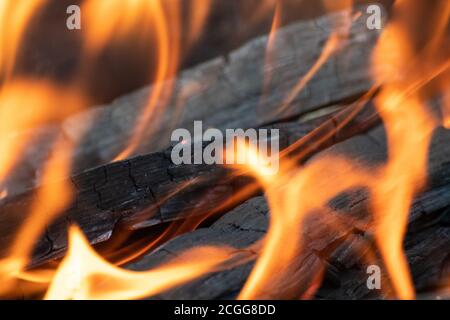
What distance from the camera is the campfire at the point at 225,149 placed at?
2762 mm

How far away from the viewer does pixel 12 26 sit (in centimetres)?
442

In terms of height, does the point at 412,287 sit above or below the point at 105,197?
below

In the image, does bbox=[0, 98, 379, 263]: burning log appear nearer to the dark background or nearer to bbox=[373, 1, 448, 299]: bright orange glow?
bbox=[373, 1, 448, 299]: bright orange glow

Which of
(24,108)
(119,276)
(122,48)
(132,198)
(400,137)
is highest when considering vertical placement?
(122,48)

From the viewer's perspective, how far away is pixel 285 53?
4473 mm

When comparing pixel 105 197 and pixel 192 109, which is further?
pixel 192 109

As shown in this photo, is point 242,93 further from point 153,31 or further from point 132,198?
point 132,198

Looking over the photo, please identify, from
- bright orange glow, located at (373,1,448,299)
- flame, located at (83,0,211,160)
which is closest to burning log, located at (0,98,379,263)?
bright orange glow, located at (373,1,448,299)

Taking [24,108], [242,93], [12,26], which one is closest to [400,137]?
[242,93]

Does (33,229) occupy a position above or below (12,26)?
below

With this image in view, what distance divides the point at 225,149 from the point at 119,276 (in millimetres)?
946

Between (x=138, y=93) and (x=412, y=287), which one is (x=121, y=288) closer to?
(x=412, y=287)

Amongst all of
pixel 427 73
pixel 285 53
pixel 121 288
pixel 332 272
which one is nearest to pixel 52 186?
pixel 121 288
